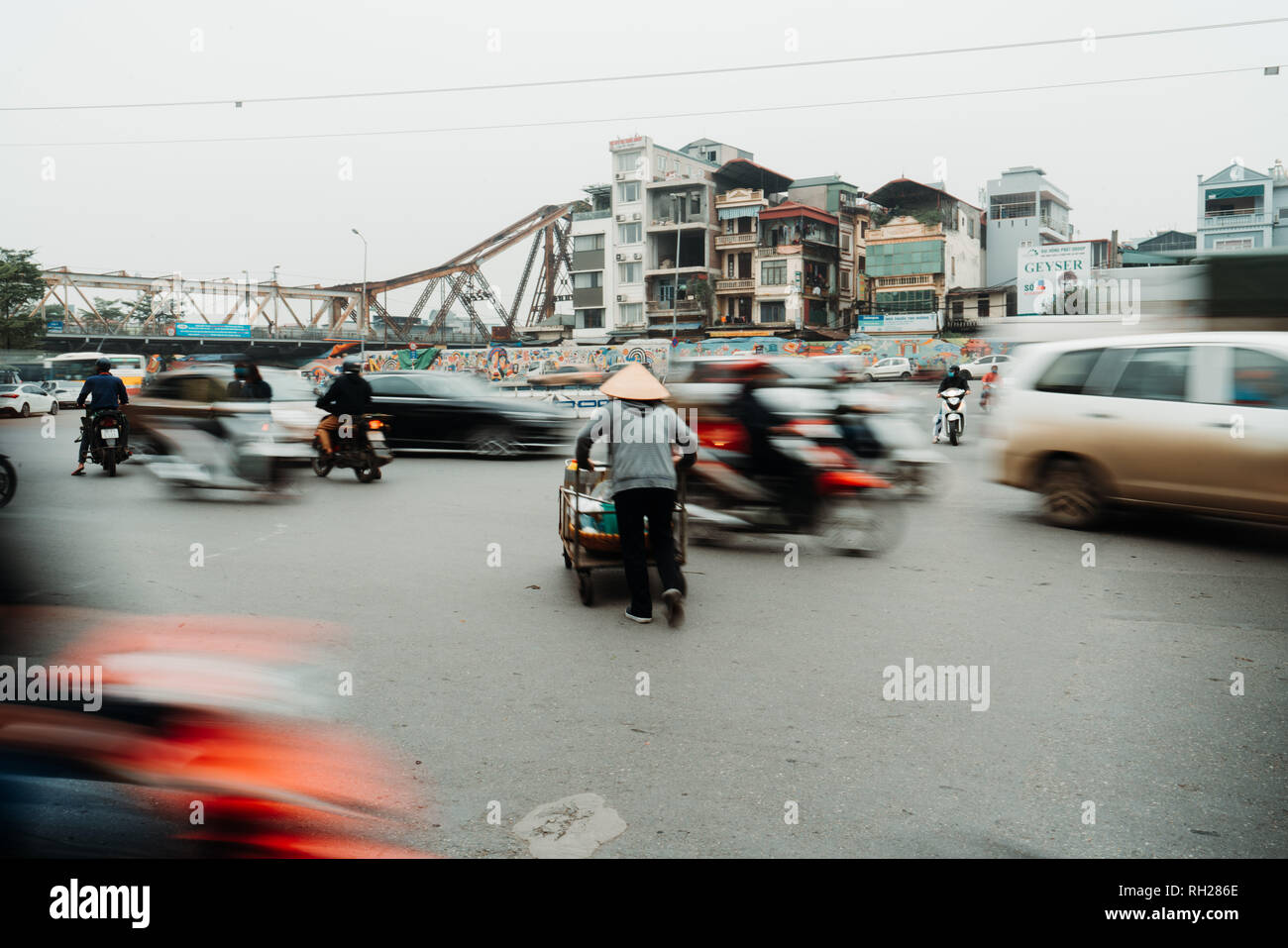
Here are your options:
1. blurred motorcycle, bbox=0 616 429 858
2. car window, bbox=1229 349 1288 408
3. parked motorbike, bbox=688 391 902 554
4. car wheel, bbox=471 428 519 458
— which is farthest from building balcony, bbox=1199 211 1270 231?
blurred motorcycle, bbox=0 616 429 858

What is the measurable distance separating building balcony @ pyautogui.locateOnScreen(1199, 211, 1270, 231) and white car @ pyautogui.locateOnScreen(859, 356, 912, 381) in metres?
24.2

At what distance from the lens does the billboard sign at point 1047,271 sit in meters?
54.6

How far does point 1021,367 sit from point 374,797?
318 inches

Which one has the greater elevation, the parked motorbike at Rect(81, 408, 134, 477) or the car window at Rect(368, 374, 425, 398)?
the car window at Rect(368, 374, 425, 398)

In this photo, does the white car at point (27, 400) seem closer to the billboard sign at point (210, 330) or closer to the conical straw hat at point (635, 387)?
the conical straw hat at point (635, 387)

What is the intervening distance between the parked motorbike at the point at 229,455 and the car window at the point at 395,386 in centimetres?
401

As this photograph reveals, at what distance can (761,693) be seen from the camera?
4797 millimetres

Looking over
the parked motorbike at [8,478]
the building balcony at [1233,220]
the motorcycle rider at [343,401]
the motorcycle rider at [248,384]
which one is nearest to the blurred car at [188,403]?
the motorcycle rider at [248,384]

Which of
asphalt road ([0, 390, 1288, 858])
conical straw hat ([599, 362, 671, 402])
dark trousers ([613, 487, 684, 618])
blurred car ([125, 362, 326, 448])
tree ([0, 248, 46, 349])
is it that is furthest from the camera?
tree ([0, 248, 46, 349])

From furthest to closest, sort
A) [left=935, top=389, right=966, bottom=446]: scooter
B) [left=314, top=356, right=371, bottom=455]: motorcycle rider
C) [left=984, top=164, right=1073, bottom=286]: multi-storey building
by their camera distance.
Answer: [left=984, top=164, right=1073, bottom=286]: multi-storey building, [left=935, top=389, right=966, bottom=446]: scooter, [left=314, top=356, right=371, bottom=455]: motorcycle rider

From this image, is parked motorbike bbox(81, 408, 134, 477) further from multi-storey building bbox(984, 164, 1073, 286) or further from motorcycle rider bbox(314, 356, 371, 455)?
multi-storey building bbox(984, 164, 1073, 286)

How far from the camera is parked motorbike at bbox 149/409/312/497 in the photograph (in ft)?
39.2

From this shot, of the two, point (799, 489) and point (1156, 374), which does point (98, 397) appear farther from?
point (1156, 374)

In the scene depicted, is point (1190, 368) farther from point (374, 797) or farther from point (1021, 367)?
point (374, 797)
